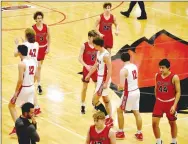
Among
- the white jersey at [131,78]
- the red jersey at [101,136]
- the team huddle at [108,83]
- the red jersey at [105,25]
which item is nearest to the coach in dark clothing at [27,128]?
the red jersey at [101,136]

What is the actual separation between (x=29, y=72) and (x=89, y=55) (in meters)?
1.87

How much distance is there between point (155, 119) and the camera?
397 inches

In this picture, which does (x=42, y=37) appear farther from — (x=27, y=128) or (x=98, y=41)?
(x=27, y=128)

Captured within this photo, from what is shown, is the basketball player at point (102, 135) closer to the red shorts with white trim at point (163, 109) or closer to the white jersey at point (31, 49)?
the red shorts with white trim at point (163, 109)

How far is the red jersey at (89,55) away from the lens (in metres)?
11.9

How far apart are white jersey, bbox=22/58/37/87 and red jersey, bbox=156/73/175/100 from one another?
8.11 ft

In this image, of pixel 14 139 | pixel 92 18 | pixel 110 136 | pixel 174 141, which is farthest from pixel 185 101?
pixel 92 18

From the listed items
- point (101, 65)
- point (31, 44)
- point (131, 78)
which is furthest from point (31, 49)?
point (131, 78)

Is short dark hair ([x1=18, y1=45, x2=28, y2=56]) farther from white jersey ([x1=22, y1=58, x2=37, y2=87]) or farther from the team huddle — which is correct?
white jersey ([x1=22, y1=58, x2=37, y2=87])

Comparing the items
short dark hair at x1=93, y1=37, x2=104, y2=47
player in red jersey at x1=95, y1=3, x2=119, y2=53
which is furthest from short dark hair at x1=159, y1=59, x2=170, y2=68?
player in red jersey at x1=95, y1=3, x2=119, y2=53

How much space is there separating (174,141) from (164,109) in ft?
2.84

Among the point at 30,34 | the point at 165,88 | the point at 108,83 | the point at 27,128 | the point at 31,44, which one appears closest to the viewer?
the point at 27,128

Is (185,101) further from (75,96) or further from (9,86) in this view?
(9,86)

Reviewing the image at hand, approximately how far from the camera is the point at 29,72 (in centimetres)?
1052
